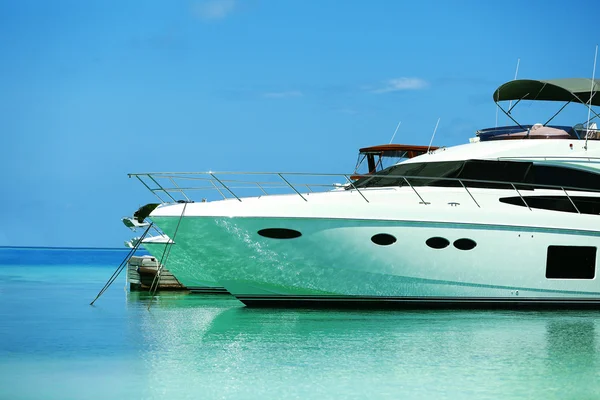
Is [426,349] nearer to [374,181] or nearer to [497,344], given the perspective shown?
[497,344]

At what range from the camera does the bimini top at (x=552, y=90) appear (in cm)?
1912

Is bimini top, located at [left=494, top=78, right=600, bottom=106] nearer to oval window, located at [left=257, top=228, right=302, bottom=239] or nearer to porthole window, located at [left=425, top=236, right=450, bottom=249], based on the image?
porthole window, located at [left=425, top=236, right=450, bottom=249]

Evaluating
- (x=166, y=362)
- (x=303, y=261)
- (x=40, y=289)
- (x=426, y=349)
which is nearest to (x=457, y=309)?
(x=303, y=261)

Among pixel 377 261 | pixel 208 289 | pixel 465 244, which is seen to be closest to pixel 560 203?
pixel 465 244

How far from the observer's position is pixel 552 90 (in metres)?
19.6

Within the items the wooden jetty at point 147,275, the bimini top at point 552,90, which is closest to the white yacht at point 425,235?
the bimini top at point 552,90

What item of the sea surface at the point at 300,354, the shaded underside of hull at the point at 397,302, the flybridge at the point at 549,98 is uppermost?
the flybridge at the point at 549,98

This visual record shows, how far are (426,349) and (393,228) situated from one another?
3325 millimetres

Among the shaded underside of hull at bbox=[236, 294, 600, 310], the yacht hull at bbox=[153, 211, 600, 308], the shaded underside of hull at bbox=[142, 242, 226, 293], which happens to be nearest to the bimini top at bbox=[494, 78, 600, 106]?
the yacht hull at bbox=[153, 211, 600, 308]

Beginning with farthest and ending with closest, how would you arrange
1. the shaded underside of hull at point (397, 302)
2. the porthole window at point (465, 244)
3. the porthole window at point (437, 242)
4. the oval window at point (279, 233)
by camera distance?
the shaded underside of hull at point (397, 302) → the porthole window at point (465, 244) → the porthole window at point (437, 242) → the oval window at point (279, 233)

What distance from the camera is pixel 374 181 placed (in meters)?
17.9

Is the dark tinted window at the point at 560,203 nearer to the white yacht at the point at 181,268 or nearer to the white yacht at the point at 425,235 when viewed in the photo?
the white yacht at the point at 425,235

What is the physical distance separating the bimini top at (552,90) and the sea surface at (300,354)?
4.85m

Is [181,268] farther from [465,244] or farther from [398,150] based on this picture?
[398,150]
